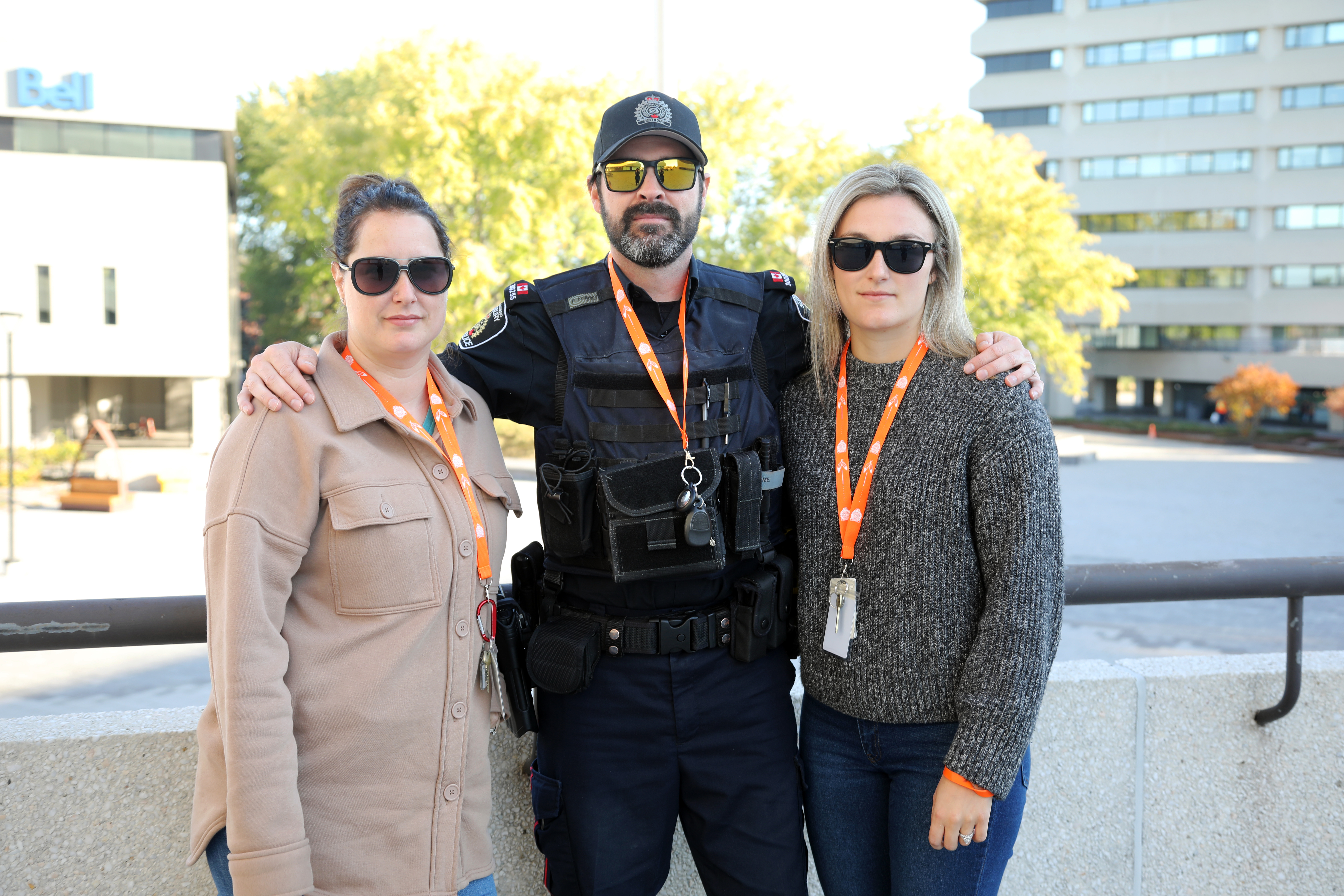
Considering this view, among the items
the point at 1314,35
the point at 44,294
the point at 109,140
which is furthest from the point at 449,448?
the point at 1314,35

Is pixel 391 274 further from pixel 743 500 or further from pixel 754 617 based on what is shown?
pixel 754 617

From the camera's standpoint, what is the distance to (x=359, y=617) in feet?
6.42

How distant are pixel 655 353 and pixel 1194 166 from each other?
61629mm

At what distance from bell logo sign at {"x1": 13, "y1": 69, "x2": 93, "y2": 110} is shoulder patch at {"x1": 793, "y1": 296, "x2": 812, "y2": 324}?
3526cm

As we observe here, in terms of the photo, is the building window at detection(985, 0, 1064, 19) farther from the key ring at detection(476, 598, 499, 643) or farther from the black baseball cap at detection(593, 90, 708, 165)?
the key ring at detection(476, 598, 499, 643)

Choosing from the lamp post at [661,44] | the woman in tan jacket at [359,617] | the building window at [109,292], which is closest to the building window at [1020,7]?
the building window at [109,292]

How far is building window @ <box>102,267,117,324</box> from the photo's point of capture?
31.1 meters

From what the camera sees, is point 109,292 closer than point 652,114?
No

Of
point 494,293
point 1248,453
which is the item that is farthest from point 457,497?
point 1248,453

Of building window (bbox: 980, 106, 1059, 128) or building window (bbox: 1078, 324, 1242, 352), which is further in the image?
building window (bbox: 980, 106, 1059, 128)

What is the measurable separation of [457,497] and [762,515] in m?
0.82

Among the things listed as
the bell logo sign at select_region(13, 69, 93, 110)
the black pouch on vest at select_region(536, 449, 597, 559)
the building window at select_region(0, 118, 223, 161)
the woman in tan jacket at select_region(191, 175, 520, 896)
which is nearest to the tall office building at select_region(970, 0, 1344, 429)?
the building window at select_region(0, 118, 223, 161)

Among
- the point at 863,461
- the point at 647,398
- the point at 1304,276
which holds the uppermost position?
the point at 1304,276

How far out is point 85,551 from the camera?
16078 mm
